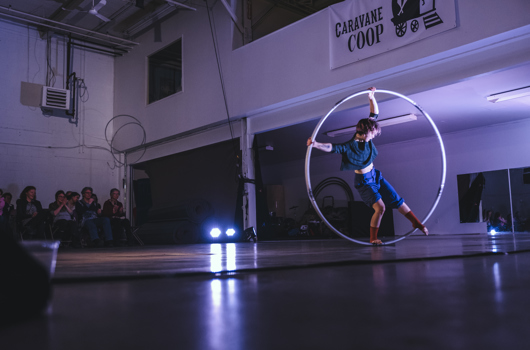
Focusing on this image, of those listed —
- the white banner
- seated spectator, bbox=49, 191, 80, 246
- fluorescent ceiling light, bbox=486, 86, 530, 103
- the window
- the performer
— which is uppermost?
the window

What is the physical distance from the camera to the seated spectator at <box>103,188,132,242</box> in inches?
341

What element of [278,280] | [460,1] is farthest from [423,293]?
[460,1]

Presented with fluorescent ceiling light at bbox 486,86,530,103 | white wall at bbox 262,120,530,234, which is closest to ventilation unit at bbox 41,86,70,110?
white wall at bbox 262,120,530,234

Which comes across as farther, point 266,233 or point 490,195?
point 490,195

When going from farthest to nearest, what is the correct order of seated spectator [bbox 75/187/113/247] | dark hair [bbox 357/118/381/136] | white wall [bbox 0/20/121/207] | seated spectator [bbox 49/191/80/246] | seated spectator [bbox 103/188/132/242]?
white wall [bbox 0/20/121/207]
seated spectator [bbox 103/188/132/242]
seated spectator [bbox 75/187/113/247]
seated spectator [bbox 49/191/80/246]
dark hair [bbox 357/118/381/136]

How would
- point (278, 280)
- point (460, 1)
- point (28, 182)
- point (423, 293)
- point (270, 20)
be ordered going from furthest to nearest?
point (28, 182)
point (270, 20)
point (460, 1)
point (278, 280)
point (423, 293)

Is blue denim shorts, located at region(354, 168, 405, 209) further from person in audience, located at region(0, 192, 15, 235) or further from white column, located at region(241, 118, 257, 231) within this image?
person in audience, located at region(0, 192, 15, 235)

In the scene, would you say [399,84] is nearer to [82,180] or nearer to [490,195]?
[490,195]

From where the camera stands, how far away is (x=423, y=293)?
96 cm

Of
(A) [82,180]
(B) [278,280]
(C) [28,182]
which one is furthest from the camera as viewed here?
(A) [82,180]

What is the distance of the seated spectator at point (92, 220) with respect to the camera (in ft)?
26.5

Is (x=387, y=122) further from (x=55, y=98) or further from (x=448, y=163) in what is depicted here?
(x=55, y=98)

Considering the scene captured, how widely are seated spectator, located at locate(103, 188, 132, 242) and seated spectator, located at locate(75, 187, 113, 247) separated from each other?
28 cm

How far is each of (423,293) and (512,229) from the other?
992cm
